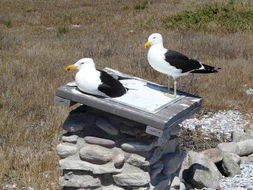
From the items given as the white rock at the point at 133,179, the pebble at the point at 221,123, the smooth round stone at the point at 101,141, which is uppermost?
the smooth round stone at the point at 101,141

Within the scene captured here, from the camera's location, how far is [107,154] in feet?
14.3

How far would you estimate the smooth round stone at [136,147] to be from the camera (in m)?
4.29

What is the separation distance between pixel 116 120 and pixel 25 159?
1.58m

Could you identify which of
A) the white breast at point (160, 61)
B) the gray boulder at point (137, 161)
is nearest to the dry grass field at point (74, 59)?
the gray boulder at point (137, 161)

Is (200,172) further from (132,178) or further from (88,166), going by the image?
(88,166)

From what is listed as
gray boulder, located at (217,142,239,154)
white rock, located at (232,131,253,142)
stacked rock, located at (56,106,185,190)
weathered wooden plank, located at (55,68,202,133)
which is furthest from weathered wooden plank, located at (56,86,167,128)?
white rock, located at (232,131,253,142)

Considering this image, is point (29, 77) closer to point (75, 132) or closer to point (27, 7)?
point (75, 132)

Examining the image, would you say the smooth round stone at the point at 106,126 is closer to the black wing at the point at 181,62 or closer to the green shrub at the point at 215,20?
the black wing at the point at 181,62

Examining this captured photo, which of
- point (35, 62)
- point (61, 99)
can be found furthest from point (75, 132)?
point (35, 62)

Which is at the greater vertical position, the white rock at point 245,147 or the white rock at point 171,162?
the white rock at point 171,162

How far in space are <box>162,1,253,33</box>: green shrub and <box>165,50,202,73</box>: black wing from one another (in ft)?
Result: 38.1

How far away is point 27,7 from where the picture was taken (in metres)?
25.5

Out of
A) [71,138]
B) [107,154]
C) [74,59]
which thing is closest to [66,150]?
[71,138]

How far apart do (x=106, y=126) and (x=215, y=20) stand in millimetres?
14042
